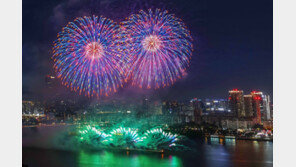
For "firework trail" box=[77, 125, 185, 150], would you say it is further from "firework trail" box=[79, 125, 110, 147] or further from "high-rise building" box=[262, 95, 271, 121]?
"high-rise building" box=[262, 95, 271, 121]

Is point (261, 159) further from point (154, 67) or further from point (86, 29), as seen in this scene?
point (86, 29)

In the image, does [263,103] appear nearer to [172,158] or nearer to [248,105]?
[248,105]

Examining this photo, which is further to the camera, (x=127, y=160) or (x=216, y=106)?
(x=127, y=160)

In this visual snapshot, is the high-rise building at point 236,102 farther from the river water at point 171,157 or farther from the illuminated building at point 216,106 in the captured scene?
the river water at point 171,157

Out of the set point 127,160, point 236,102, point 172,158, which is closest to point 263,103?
point 236,102

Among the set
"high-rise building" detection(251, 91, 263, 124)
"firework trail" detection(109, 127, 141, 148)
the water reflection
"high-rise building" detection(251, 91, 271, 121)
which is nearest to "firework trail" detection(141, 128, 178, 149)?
"firework trail" detection(109, 127, 141, 148)
